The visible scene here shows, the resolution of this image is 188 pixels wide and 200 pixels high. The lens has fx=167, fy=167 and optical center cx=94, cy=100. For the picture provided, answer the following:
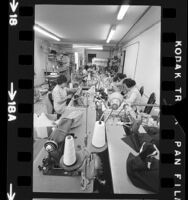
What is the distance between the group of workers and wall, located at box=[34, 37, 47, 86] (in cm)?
27

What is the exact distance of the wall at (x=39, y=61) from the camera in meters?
0.92

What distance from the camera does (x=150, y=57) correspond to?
114 cm

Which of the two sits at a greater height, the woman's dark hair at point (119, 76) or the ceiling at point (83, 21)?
the ceiling at point (83, 21)

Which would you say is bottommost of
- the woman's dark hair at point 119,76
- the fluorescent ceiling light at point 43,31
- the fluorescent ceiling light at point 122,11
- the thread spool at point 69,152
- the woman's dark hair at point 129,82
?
the thread spool at point 69,152

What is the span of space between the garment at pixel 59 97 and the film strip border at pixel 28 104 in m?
0.55

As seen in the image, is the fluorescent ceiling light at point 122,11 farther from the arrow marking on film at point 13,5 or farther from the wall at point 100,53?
the arrow marking on film at point 13,5

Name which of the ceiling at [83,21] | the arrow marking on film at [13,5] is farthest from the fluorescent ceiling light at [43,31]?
the arrow marking on film at [13,5]

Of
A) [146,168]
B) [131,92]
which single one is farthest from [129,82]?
[146,168]

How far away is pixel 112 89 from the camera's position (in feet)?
4.85

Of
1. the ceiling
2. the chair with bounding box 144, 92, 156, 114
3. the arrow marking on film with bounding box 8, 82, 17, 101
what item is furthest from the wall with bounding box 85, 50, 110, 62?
the arrow marking on film with bounding box 8, 82, 17, 101

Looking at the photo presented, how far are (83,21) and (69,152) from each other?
749 mm

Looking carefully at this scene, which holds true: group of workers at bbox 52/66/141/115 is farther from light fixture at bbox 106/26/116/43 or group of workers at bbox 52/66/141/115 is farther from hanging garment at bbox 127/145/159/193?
hanging garment at bbox 127/145/159/193
